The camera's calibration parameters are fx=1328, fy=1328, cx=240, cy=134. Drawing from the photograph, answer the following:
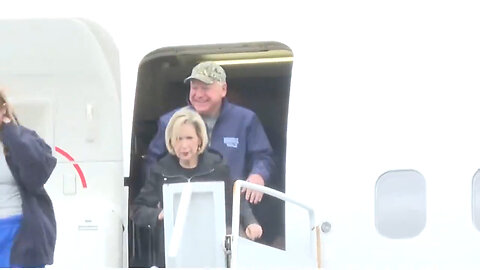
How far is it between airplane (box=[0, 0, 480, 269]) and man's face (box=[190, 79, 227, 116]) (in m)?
0.20

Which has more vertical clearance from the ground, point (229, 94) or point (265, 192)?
point (229, 94)

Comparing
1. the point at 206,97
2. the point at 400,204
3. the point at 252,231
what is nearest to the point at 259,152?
the point at 206,97

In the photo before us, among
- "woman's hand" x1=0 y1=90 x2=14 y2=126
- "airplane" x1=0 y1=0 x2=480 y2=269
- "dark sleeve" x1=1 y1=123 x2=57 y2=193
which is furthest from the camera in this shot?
"airplane" x1=0 y1=0 x2=480 y2=269

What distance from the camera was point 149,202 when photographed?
20.1ft

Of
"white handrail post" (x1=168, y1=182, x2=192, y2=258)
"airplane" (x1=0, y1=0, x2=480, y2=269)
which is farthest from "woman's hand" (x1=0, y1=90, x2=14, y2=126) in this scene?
"white handrail post" (x1=168, y1=182, x2=192, y2=258)

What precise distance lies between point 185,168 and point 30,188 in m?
0.73

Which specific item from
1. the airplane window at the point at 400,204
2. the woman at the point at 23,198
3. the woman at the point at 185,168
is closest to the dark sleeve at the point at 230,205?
the woman at the point at 185,168

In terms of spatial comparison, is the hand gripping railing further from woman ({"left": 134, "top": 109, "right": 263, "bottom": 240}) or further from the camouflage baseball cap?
the camouflage baseball cap

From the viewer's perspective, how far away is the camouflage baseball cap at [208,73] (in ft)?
20.5

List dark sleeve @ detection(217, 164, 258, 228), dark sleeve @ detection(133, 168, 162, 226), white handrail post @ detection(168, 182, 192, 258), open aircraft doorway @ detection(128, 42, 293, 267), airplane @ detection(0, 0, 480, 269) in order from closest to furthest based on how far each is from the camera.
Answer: white handrail post @ detection(168, 182, 192, 258) < dark sleeve @ detection(217, 164, 258, 228) < airplane @ detection(0, 0, 480, 269) < dark sleeve @ detection(133, 168, 162, 226) < open aircraft doorway @ detection(128, 42, 293, 267)

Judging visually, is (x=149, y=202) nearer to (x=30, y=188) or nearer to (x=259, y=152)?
(x=259, y=152)

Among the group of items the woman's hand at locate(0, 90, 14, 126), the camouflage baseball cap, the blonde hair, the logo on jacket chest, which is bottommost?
the logo on jacket chest

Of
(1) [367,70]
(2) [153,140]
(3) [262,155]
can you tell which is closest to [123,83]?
(2) [153,140]

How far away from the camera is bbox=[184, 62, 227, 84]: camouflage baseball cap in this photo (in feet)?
20.5
